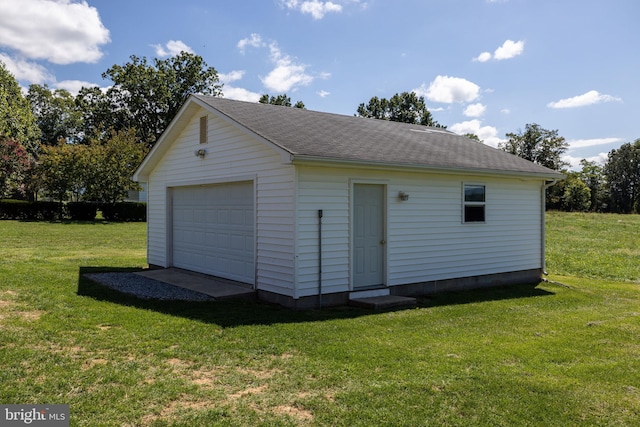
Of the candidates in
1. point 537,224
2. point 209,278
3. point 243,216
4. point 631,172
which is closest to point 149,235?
point 209,278

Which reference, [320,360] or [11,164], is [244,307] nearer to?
[320,360]

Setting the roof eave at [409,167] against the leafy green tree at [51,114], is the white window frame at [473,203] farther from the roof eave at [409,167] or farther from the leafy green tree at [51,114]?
the leafy green tree at [51,114]

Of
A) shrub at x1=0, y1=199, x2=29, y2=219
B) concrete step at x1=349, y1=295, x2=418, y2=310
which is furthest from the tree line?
concrete step at x1=349, y1=295, x2=418, y2=310

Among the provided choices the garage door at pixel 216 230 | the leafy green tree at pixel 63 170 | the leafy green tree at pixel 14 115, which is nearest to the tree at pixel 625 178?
the leafy green tree at pixel 63 170

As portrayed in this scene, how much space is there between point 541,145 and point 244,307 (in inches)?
2030

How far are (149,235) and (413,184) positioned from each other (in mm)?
7496

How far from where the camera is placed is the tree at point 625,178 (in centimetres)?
5869

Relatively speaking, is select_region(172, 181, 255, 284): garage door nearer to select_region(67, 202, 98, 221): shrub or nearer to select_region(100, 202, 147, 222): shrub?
select_region(100, 202, 147, 222): shrub

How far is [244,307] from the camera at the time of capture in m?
7.74

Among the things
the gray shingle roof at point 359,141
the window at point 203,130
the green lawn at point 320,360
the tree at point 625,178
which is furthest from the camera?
the tree at point 625,178

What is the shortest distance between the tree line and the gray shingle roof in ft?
71.0

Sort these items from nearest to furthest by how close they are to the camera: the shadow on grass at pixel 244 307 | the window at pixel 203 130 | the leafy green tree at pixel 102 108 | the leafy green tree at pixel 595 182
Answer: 1. the shadow on grass at pixel 244 307
2. the window at pixel 203 130
3. the leafy green tree at pixel 102 108
4. the leafy green tree at pixel 595 182

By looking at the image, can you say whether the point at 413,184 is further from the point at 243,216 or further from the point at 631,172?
the point at 631,172

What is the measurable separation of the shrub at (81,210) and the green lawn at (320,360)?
21.2 meters
